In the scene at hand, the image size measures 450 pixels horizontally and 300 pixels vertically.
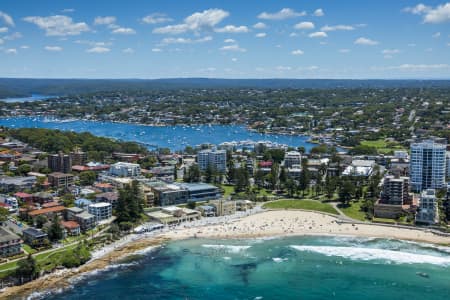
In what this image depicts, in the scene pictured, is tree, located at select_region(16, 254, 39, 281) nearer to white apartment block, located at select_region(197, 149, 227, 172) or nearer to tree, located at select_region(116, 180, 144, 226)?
tree, located at select_region(116, 180, 144, 226)

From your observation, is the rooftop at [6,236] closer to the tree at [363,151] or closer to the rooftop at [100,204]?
the rooftop at [100,204]

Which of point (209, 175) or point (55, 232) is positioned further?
point (209, 175)

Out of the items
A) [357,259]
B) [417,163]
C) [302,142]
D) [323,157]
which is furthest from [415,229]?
[302,142]

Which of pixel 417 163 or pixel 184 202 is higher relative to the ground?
pixel 417 163

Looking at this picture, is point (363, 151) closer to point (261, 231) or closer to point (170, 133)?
point (261, 231)

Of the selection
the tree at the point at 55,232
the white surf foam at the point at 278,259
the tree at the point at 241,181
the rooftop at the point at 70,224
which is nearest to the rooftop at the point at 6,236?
the tree at the point at 55,232

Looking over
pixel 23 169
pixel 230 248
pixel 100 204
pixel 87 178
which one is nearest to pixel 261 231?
pixel 230 248

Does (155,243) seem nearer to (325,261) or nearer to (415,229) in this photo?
(325,261)
